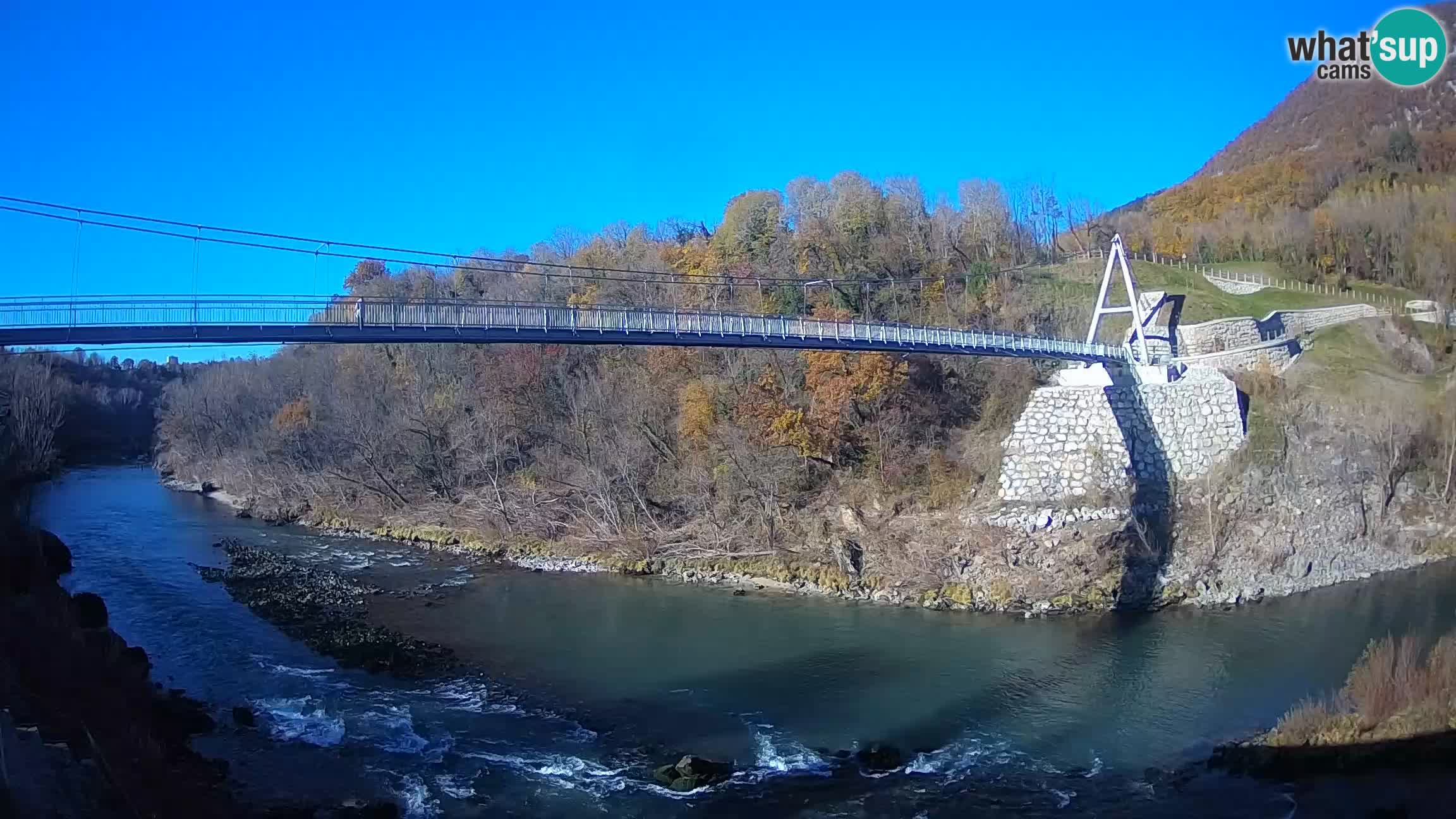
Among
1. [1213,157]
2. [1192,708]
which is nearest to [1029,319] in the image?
[1192,708]

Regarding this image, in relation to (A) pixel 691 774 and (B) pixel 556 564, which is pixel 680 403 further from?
(A) pixel 691 774

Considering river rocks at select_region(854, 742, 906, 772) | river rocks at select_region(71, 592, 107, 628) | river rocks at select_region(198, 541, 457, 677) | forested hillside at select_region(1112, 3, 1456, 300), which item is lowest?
river rocks at select_region(854, 742, 906, 772)

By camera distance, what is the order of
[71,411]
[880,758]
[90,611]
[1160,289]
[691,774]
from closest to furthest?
[691,774] < [880,758] < [90,611] < [1160,289] < [71,411]

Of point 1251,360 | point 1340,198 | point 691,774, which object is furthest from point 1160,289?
point 691,774

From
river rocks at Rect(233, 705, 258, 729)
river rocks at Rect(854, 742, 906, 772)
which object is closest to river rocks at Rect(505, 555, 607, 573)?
river rocks at Rect(233, 705, 258, 729)

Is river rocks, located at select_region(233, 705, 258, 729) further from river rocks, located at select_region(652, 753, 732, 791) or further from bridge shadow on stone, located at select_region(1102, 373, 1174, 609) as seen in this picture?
bridge shadow on stone, located at select_region(1102, 373, 1174, 609)

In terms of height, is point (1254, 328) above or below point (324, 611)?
above

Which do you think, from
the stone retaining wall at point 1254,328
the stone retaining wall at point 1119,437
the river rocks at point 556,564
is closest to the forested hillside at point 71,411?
the river rocks at point 556,564
